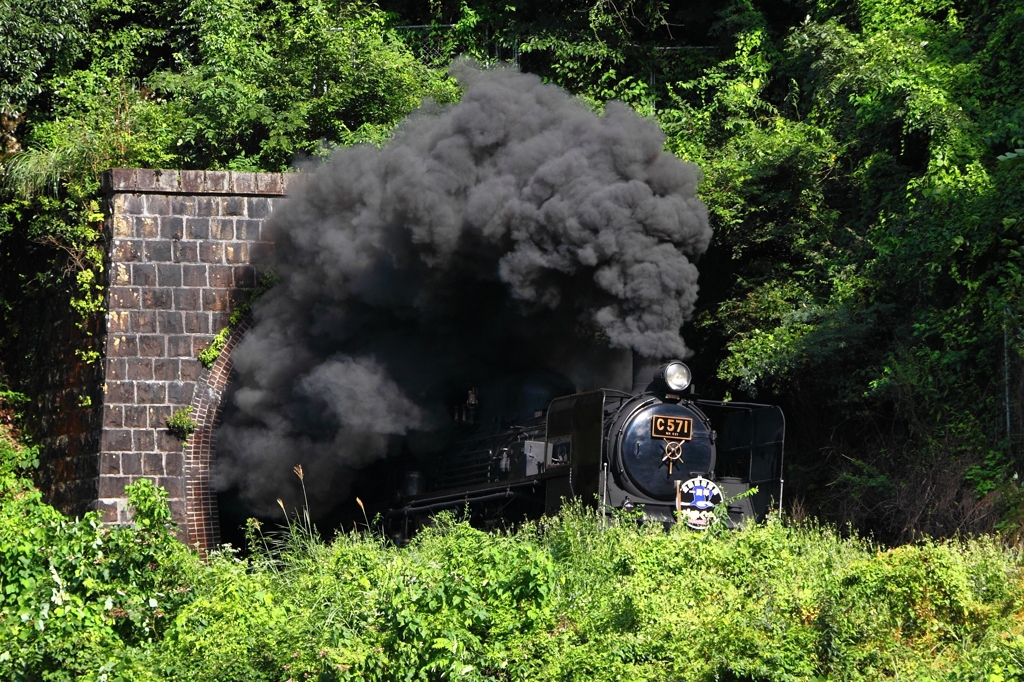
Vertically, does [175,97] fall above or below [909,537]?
above

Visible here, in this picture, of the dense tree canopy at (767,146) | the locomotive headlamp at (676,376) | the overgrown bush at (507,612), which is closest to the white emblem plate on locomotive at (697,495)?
the locomotive headlamp at (676,376)

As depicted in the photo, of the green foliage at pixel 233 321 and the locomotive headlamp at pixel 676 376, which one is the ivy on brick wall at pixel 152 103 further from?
the locomotive headlamp at pixel 676 376

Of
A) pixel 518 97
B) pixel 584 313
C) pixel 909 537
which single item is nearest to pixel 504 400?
pixel 584 313

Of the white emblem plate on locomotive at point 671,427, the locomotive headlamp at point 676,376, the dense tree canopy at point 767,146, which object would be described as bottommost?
the white emblem plate on locomotive at point 671,427

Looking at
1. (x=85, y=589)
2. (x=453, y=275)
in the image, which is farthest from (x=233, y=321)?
(x=85, y=589)

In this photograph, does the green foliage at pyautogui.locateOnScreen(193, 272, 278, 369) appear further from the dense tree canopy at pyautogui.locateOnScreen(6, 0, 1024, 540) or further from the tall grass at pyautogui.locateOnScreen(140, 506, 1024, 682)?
the tall grass at pyautogui.locateOnScreen(140, 506, 1024, 682)

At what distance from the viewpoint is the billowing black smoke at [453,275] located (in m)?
12.0

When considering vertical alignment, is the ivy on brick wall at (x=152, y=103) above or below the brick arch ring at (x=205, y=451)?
above

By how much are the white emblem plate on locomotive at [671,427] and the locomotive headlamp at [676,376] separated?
269 millimetres

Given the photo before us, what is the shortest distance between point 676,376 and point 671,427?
0.44 metres

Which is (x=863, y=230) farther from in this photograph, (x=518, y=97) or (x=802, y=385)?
(x=518, y=97)

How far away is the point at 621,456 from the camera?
1083 cm

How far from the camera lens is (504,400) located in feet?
42.8

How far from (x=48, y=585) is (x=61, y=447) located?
725cm
